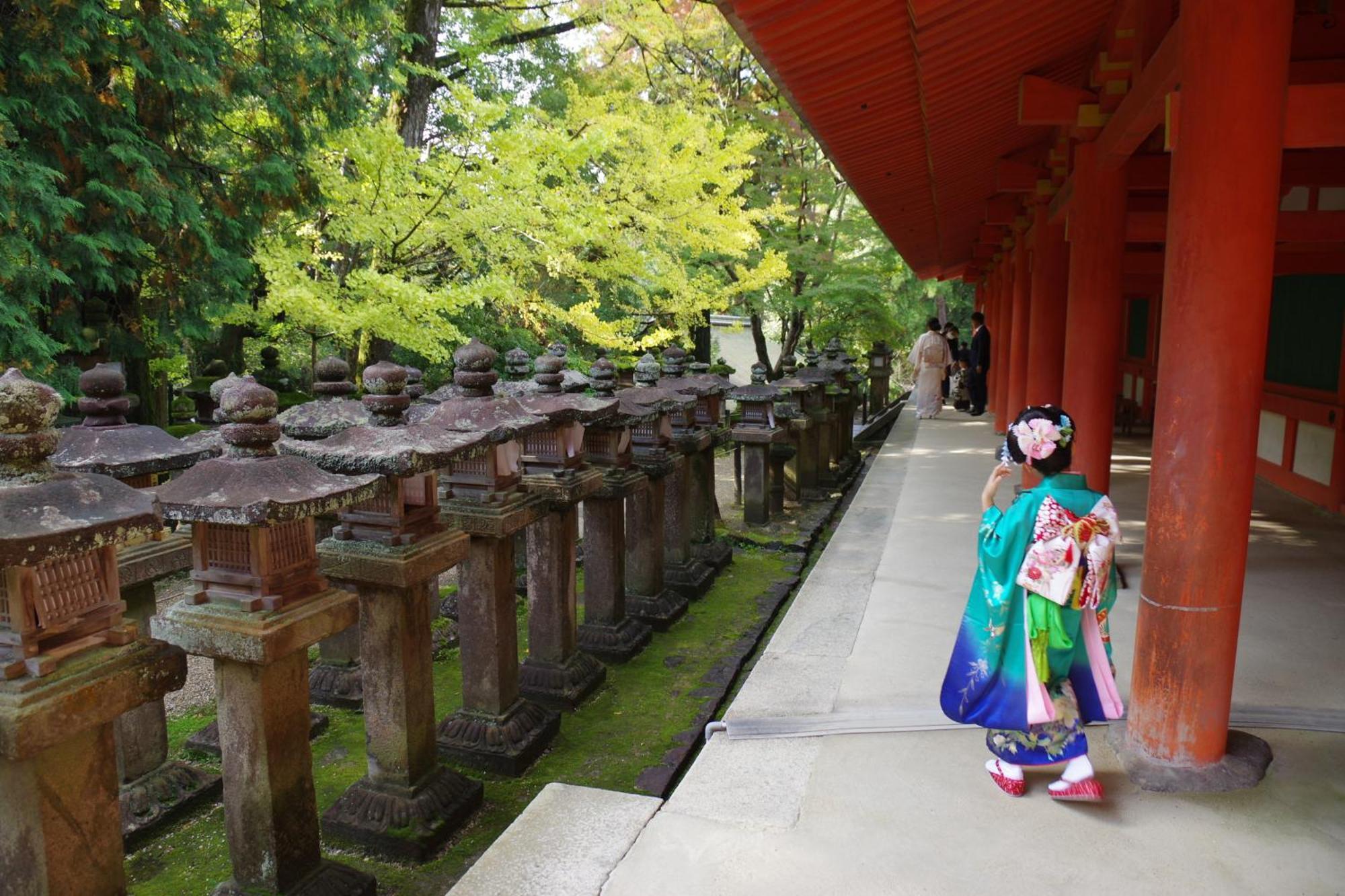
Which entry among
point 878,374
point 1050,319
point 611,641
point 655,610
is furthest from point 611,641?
point 878,374

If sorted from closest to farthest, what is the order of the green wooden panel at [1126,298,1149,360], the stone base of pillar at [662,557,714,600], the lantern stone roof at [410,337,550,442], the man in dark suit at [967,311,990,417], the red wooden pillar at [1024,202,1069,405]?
the lantern stone roof at [410,337,550,442] < the stone base of pillar at [662,557,714,600] < the red wooden pillar at [1024,202,1069,405] < the green wooden panel at [1126,298,1149,360] < the man in dark suit at [967,311,990,417]

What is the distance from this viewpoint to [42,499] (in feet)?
7.61

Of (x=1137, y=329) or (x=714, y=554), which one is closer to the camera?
(x=714, y=554)

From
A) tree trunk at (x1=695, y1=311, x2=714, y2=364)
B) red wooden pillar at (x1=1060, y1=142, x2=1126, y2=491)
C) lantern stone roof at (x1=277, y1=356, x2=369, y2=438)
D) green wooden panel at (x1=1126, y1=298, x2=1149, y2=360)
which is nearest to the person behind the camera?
lantern stone roof at (x1=277, y1=356, x2=369, y2=438)

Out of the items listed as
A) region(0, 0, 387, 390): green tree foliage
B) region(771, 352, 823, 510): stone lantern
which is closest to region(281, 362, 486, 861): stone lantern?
region(0, 0, 387, 390): green tree foliage

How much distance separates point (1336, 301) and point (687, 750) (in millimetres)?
6676

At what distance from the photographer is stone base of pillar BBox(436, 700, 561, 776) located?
4594mm

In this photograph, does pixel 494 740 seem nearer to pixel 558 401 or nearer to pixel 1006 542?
pixel 558 401

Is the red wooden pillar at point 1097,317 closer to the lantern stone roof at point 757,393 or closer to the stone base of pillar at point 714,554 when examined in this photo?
the stone base of pillar at point 714,554

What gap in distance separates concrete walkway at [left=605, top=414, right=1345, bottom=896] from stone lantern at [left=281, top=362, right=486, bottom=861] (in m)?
1.29

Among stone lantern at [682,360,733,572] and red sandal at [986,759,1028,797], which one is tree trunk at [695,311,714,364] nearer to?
stone lantern at [682,360,733,572]

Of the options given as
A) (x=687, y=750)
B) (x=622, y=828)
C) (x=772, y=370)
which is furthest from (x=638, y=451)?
(x=772, y=370)

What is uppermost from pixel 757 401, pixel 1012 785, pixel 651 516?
pixel 757 401

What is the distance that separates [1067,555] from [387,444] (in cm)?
250
